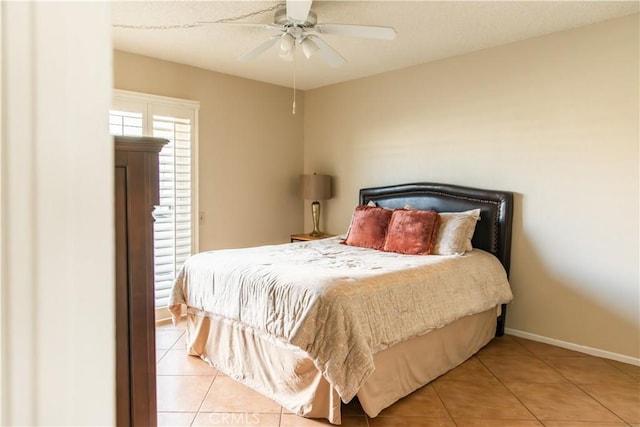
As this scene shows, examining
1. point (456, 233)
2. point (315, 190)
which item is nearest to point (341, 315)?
point (456, 233)

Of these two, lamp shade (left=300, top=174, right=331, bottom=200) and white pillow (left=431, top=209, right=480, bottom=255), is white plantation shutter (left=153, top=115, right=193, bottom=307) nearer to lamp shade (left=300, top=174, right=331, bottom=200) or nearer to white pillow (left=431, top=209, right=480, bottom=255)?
lamp shade (left=300, top=174, right=331, bottom=200)

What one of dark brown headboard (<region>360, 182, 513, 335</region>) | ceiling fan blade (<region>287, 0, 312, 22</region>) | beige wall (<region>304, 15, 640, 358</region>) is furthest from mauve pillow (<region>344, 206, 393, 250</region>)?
ceiling fan blade (<region>287, 0, 312, 22</region>)

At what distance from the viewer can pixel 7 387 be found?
17.9 inches

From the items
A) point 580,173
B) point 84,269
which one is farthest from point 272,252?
point 84,269

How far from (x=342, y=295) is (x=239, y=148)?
9.75ft

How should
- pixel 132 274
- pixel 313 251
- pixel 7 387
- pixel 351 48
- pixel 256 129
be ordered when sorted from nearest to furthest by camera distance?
pixel 7 387 → pixel 132 274 → pixel 313 251 → pixel 351 48 → pixel 256 129

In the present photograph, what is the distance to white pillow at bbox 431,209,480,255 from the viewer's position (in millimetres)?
3459

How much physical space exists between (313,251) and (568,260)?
2.05 m

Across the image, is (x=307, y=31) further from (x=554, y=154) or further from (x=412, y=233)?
(x=554, y=154)

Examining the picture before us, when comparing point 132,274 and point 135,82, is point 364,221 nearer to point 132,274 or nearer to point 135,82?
point 135,82

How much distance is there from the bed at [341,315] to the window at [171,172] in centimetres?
106

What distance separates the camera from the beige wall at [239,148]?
422 cm

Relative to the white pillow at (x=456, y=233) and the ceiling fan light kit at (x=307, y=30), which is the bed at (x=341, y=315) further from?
the ceiling fan light kit at (x=307, y=30)

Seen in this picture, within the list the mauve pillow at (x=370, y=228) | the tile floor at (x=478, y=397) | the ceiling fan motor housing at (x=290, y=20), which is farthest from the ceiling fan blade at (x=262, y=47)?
the tile floor at (x=478, y=397)
